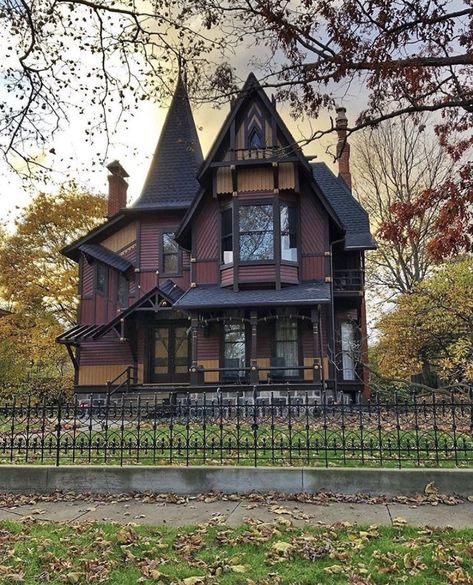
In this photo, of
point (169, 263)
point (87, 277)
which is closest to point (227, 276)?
point (169, 263)

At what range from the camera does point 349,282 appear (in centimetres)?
2159

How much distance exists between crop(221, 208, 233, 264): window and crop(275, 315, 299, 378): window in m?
3.03

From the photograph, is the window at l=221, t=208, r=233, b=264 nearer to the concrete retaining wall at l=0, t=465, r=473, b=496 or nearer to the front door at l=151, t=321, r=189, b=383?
the front door at l=151, t=321, r=189, b=383

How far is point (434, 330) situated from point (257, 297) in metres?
7.12

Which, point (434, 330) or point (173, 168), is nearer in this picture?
point (434, 330)

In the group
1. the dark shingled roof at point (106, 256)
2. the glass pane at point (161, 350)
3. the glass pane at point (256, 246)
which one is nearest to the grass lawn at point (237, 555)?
the glass pane at point (256, 246)

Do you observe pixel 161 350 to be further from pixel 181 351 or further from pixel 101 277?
pixel 101 277

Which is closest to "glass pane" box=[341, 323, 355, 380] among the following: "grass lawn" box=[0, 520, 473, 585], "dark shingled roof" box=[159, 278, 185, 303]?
"dark shingled roof" box=[159, 278, 185, 303]

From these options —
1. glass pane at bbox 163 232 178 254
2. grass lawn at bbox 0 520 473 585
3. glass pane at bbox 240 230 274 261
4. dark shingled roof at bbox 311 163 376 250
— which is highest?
dark shingled roof at bbox 311 163 376 250

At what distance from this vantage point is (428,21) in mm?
6855

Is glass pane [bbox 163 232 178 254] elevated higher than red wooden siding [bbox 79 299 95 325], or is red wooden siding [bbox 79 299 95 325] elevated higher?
glass pane [bbox 163 232 178 254]

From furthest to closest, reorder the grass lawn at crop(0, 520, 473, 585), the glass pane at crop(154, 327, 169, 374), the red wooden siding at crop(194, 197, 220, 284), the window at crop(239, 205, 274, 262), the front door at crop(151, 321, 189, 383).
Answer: the glass pane at crop(154, 327, 169, 374) < the front door at crop(151, 321, 189, 383) < the red wooden siding at crop(194, 197, 220, 284) < the window at crop(239, 205, 274, 262) < the grass lawn at crop(0, 520, 473, 585)

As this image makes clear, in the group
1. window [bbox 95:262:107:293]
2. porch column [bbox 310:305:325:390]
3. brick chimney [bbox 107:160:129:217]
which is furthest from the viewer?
brick chimney [bbox 107:160:129:217]

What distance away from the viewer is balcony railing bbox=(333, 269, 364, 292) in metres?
21.0
